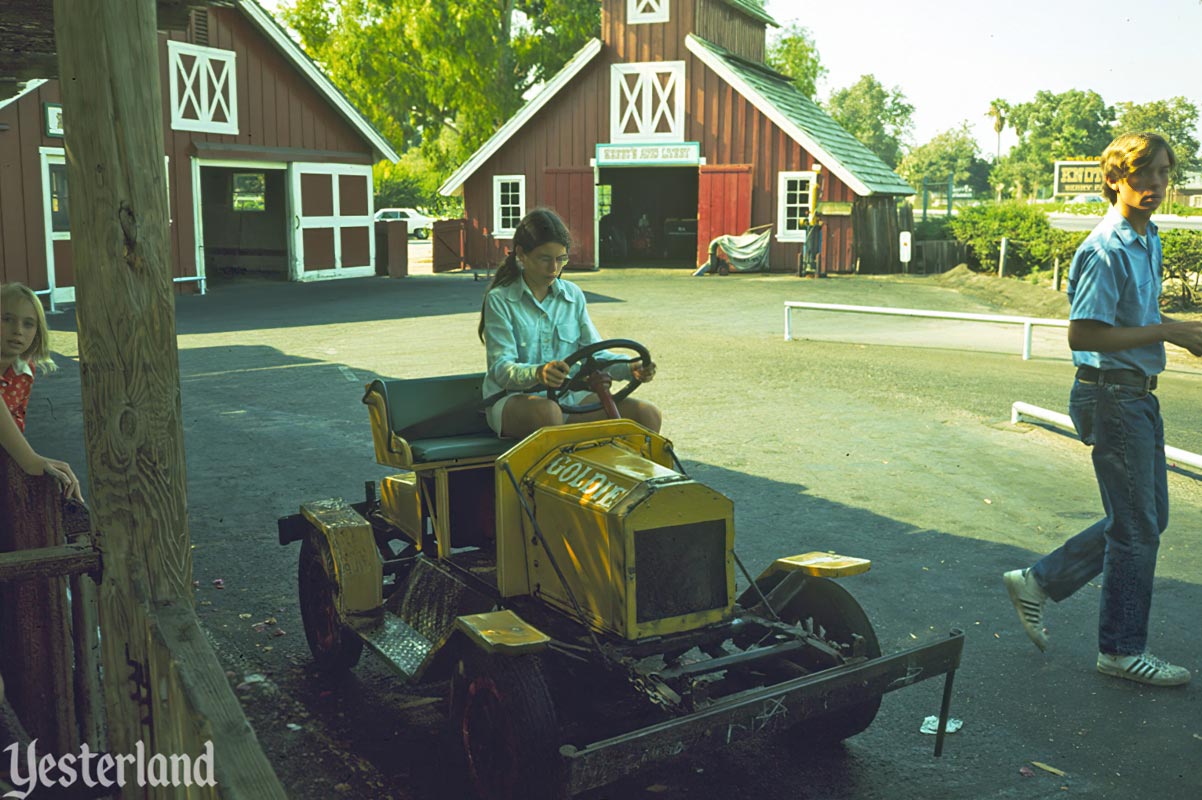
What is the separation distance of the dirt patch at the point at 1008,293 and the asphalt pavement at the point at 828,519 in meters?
4.61

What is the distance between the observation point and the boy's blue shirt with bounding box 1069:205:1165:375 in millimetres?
4449

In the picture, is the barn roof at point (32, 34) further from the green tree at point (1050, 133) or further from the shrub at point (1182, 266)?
the green tree at point (1050, 133)

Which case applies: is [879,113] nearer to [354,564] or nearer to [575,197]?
[575,197]

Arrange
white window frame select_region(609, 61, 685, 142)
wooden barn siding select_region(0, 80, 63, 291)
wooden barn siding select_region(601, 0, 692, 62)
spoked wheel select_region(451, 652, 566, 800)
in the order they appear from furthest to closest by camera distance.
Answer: white window frame select_region(609, 61, 685, 142) → wooden barn siding select_region(601, 0, 692, 62) → wooden barn siding select_region(0, 80, 63, 291) → spoked wheel select_region(451, 652, 566, 800)

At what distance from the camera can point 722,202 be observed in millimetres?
29250

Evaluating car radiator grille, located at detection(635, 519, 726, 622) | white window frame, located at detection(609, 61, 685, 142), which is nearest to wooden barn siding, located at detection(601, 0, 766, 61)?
white window frame, located at detection(609, 61, 685, 142)

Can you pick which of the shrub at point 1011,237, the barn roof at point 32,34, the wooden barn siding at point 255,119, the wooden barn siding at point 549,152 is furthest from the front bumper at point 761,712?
the wooden barn siding at point 549,152

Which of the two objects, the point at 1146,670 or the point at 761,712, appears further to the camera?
the point at 1146,670

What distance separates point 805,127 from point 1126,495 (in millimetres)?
25065

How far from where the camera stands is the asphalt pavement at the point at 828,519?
12.8 feet

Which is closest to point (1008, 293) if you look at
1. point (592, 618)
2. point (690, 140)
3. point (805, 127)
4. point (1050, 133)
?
point (805, 127)

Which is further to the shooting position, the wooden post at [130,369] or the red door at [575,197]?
the red door at [575,197]

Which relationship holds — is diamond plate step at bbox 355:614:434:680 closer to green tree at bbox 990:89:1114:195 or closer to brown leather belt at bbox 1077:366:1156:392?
Answer: brown leather belt at bbox 1077:366:1156:392

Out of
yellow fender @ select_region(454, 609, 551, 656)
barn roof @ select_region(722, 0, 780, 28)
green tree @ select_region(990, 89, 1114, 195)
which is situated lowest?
yellow fender @ select_region(454, 609, 551, 656)
